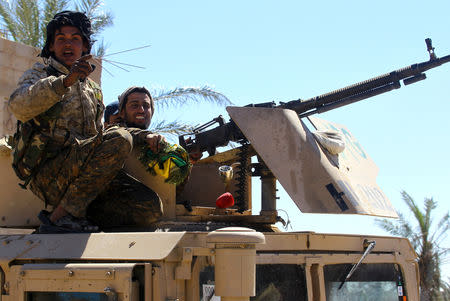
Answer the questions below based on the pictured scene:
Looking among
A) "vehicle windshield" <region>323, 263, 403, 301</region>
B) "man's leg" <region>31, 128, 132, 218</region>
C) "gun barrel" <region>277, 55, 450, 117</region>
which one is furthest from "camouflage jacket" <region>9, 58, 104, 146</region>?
"gun barrel" <region>277, 55, 450, 117</region>

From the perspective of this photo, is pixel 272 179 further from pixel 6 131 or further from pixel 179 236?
pixel 6 131

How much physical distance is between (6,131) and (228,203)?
554cm

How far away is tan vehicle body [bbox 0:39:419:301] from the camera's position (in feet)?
10.9

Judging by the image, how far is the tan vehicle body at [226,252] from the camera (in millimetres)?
3314

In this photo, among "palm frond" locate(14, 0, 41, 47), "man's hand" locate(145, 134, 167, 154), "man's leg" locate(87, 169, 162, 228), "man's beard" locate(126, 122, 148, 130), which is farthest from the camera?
"palm frond" locate(14, 0, 41, 47)

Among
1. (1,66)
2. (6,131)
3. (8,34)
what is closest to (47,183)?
(6,131)

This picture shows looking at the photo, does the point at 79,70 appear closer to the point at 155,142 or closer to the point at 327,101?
the point at 155,142

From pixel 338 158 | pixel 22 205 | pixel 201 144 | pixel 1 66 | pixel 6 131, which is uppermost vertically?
pixel 1 66

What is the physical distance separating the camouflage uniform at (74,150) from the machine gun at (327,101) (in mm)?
1530

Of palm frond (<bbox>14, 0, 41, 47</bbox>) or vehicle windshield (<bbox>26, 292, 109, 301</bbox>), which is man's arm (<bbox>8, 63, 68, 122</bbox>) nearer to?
vehicle windshield (<bbox>26, 292, 109, 301</bbox>)

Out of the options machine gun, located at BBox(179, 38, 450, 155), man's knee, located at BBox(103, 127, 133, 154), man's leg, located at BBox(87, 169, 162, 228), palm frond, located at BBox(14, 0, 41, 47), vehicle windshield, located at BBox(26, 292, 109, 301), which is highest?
palm frond, located at BBox(14, 0, 41, 47)

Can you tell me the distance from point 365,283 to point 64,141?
6.80 feet

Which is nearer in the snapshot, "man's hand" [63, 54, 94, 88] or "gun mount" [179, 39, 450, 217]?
"man's hand" [63, 54, 94, 88]

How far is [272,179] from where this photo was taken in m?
5.32
